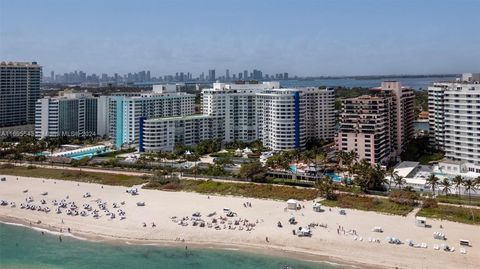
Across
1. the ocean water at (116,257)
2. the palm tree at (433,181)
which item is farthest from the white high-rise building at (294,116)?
the ocean water at (116,257)

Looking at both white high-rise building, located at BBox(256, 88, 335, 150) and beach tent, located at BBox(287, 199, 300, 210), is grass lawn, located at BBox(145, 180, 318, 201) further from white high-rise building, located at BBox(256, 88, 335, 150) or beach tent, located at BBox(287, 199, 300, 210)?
→ white high-rise building, located at BBox(256, 88, 335, 150)

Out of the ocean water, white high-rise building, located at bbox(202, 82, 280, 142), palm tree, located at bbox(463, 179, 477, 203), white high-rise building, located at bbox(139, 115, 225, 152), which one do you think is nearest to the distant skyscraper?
white high-rise building, located at bbox(139, 115, 225, 152)

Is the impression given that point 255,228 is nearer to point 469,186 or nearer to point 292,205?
point 292,205

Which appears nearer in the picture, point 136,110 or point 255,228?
point 255,228

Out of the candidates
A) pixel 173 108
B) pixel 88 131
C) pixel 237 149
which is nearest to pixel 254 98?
pixel 237 149

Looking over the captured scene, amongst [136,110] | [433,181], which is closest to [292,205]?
[433,181]

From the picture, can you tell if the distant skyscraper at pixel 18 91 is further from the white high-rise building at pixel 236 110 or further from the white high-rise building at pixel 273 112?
the white high-rise building at pixel 236 110
